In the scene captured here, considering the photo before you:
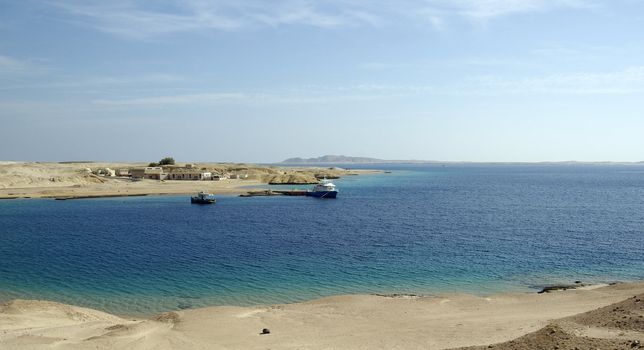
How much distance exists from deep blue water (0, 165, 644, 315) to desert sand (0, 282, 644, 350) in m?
3.83

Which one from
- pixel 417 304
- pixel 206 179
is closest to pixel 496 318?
pixel 417 304

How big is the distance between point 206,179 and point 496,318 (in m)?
147

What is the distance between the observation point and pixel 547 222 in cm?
6950

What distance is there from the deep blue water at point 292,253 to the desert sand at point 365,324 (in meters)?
3.83

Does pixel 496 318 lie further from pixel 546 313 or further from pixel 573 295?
pixel 573 295

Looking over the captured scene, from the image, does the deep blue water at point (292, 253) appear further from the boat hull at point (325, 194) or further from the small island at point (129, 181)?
the small island at point (129, 181)

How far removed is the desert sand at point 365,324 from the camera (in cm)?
1920

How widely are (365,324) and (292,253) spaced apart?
877 inches

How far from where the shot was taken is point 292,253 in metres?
46.0

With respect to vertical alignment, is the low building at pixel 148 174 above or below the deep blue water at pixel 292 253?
above

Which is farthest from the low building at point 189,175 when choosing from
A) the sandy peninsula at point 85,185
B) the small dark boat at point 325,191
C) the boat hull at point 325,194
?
the boat hull at point 325,194

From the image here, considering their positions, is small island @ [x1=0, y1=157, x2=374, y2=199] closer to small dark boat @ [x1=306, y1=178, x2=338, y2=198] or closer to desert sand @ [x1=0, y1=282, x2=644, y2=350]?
small dark boat @ [x1=306, y1=178, x2=338, y2=198]

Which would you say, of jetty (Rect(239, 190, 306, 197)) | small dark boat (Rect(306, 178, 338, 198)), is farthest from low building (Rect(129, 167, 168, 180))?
small dark boat (Rect(306, 178, 338, 198))

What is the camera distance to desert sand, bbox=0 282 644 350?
19.2 meters
